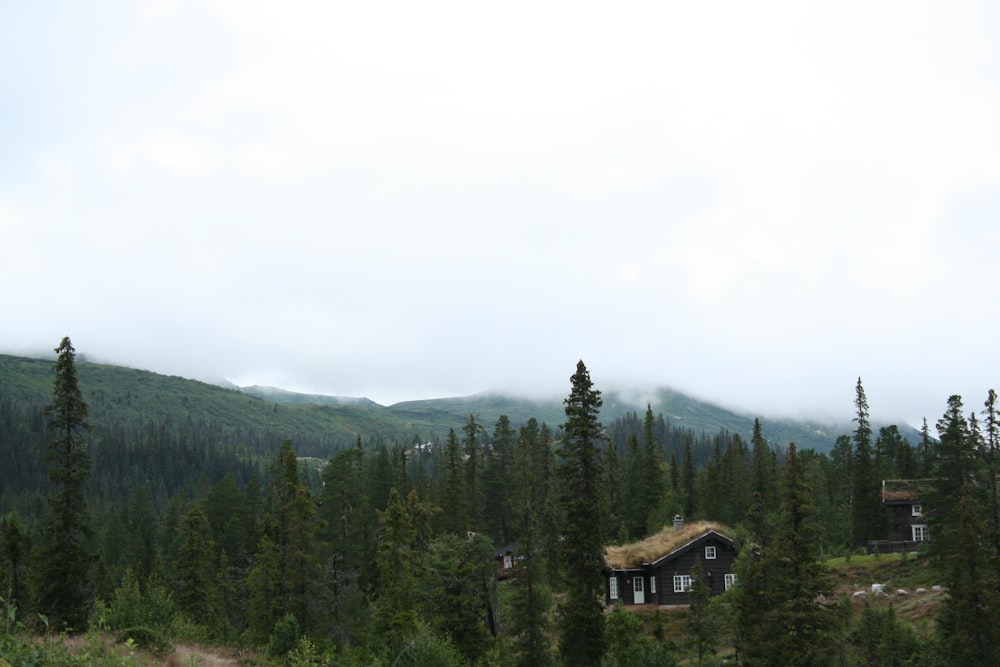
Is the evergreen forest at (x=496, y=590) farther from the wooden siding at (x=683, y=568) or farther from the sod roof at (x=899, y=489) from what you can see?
the sod roof at (x=899, y=489)

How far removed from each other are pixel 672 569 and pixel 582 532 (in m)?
28.8

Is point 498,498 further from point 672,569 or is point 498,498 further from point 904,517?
point 904,517

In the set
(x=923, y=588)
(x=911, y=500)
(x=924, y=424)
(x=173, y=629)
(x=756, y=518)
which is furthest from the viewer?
(x=924, y=424)

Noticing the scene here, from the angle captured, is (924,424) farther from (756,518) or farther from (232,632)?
(232,632)

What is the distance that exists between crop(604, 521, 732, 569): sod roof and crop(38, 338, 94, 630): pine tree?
129ft

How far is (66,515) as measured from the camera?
130 feet

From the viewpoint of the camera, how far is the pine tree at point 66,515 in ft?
127

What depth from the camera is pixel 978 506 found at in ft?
125

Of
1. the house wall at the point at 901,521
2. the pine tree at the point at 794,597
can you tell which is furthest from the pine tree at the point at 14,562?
the house wall at the point at 901,521

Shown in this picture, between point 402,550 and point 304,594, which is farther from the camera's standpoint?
point 304,594

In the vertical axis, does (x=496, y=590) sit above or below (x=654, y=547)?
above

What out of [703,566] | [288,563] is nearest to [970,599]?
[703,566]

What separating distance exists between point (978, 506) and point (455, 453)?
180 ft

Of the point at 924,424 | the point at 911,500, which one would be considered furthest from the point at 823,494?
the point at 924,424
